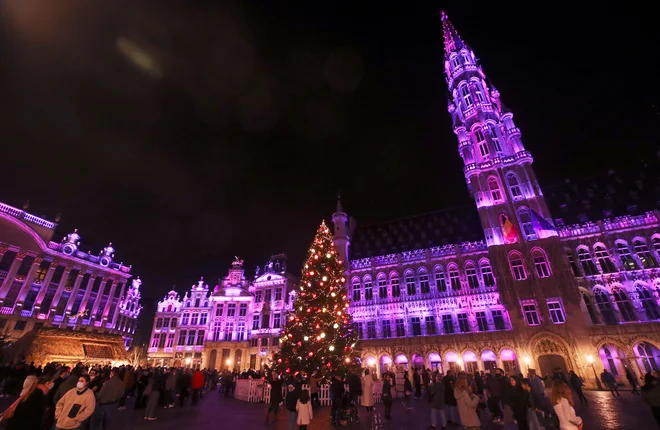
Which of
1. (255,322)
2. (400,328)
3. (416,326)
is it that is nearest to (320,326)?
(400,328)

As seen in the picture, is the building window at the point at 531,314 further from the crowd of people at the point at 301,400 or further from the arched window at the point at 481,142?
the arched window at the point at 481,142

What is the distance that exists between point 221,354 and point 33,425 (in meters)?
45.6

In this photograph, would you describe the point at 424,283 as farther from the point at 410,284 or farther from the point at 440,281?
the point at 440,281

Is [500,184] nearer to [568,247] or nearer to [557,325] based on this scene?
[568,247]

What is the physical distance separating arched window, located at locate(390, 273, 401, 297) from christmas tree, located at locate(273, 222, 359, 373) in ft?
55.4

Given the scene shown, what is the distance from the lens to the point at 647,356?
24.2 metres

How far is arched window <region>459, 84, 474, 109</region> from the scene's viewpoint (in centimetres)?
4150

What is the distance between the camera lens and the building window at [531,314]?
2775cm

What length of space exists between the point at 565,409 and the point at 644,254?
31760mm

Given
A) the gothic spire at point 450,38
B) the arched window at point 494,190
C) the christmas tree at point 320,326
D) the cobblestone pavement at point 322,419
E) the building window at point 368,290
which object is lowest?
the cobblestone pavement at point 322,419

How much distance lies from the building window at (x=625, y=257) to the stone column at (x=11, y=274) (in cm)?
7025

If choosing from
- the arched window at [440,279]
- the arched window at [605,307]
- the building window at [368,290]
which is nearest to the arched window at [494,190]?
the arched window at [440,279]

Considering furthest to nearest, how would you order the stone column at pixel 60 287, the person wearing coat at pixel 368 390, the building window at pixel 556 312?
the stone column at pixel 60 287
the building window at pixel 556 312
the person wearing coat at pixel 368 390

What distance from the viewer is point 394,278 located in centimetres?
3631
